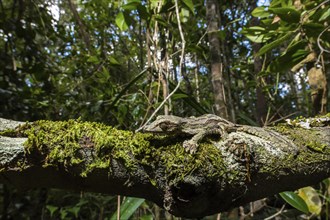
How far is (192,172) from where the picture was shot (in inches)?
34.6

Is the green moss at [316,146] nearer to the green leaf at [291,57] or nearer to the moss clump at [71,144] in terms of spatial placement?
the moss clump at [71,144]

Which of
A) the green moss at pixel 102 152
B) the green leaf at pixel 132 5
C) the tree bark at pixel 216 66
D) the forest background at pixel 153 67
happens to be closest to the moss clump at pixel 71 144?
the green moss at pixel 102 152

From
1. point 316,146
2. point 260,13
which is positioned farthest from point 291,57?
point 316,146

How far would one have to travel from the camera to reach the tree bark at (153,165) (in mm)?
840

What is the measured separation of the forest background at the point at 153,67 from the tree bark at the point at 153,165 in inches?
18.8

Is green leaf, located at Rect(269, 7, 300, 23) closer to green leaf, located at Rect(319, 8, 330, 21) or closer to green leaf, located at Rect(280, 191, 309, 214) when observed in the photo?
green leaf, located at Rect(319, 8, 330, 21)

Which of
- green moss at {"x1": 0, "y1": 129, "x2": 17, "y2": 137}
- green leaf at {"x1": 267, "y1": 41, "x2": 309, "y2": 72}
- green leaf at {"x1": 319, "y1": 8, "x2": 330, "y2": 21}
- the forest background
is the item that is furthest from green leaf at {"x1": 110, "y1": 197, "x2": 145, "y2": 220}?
green leaf at {"x1": 319, "y1": 8, "x2": 330, "y2": 21}

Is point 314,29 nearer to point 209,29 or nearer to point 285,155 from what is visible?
point 209,29

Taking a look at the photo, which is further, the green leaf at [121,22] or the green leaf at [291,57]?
the green leaf at [121,22]

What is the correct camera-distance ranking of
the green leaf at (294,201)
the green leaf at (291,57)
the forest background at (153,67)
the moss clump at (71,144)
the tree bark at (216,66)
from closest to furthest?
1. the moss clump at (71,144)
2. the green leaf at (294,201)
3. the green leaf at (291,57)
4. the forest background at (153,67)
5. the tree bark at (216,66)

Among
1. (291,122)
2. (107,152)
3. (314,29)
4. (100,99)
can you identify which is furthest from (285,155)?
(100,99)

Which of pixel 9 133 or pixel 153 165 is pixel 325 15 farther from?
pixel 9 133

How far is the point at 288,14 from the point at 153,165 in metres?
1.20

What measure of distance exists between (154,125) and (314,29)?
3.56 ft
